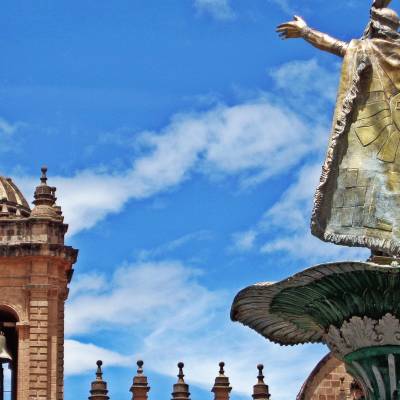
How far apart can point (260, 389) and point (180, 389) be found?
64.9 inches

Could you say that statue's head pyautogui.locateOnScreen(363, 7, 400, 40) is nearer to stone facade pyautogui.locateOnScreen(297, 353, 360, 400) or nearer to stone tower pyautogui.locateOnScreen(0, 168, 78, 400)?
stone facade pyautogui.locateOnScreen(297, 353, 360, 400)

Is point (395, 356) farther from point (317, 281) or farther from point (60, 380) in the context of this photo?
point (60, 380)

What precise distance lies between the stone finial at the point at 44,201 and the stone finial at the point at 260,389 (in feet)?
17.5

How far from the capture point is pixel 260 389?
4228 cm

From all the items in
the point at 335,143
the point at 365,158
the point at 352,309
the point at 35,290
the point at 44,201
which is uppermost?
→ the point at 44,201

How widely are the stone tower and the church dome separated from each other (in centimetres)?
3

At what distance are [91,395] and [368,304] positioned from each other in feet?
60.4

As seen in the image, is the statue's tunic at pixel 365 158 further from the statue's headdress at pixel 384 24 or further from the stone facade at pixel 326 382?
the stone facade at pixel 326 382

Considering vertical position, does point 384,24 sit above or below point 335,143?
above

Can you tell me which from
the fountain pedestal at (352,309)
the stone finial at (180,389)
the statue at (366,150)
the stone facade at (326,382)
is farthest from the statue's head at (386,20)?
the stone finial at (180,389)

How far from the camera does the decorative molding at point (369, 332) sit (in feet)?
78.7

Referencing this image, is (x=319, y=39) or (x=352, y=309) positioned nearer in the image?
(x=352, y=309)

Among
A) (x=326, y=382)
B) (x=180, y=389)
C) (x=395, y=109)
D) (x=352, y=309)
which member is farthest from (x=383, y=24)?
(x=180, y=389)

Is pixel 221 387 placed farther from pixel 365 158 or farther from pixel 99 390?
pixel 365 158
